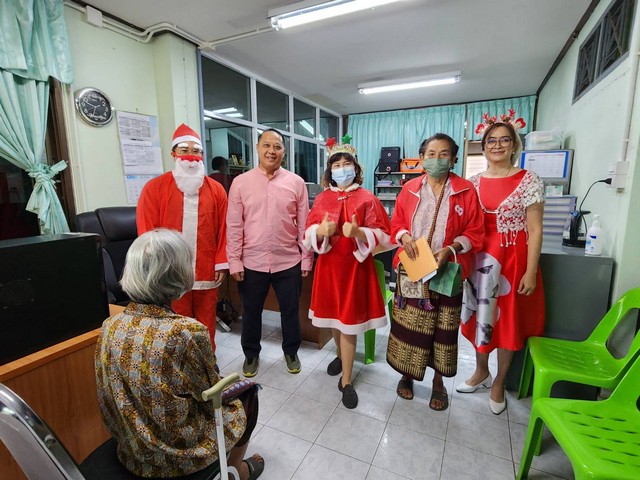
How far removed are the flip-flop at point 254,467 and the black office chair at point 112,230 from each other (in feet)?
4.69

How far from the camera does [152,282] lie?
878mm

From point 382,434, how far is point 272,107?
15.3 ft

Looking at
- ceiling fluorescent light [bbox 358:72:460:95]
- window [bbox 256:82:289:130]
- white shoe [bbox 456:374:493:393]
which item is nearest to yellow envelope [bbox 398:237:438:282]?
white shoe [bbox 456:374:493:393]

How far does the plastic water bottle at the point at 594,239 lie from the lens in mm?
1625

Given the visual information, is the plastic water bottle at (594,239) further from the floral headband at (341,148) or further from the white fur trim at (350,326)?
the floral headband at (341,148)

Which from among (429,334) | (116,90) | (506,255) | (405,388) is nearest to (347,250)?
(429,334)

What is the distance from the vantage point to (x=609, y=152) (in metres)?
1.83

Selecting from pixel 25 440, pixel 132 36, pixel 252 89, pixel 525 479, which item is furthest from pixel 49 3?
pixel 525 479

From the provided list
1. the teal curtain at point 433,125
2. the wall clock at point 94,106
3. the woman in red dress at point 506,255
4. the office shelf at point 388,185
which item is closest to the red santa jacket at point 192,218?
the wall clock at point 94,106

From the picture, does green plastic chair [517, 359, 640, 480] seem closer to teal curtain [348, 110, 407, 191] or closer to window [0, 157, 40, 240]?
window [0, 157, 40, 240]

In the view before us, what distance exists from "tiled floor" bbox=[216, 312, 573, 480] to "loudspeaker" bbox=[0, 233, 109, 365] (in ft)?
3.28

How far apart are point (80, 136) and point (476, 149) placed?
5.67 m

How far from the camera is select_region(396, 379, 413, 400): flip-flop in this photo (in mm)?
1881

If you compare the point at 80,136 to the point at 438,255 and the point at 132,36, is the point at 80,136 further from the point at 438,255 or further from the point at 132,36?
the point at 438,255
